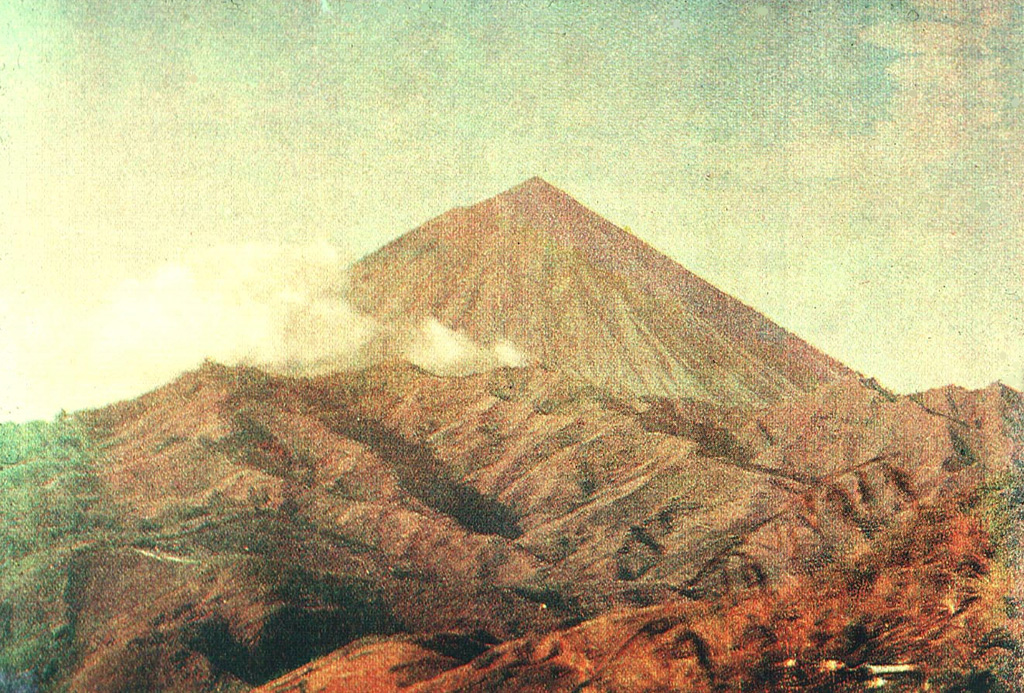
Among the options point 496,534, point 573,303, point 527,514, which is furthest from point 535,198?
point 496,534

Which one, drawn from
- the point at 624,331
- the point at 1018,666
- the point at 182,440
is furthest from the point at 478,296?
the point at 1018,666

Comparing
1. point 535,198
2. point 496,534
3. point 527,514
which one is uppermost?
point 535,198

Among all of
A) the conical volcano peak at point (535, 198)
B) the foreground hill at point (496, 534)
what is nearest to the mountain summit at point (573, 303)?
the conical volcano peak at point (535, 198)

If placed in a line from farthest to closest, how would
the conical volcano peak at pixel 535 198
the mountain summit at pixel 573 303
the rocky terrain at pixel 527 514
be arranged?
the mountain summit at pixel 573 303
the conical volcano peak at pixel 535 198
the rocky terrain at pixel 527 514

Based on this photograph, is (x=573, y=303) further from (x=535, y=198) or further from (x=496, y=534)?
(x=496, y=534)

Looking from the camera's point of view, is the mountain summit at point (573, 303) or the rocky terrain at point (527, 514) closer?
the rocky terrain at point (527, 514)

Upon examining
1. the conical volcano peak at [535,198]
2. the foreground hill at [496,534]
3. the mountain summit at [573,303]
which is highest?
the conical volcano peak at [535,198]

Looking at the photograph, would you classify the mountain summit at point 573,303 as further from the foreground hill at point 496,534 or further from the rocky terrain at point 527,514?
the foreground hill at point 496,534

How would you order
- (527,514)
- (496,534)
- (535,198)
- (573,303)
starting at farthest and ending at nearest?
(573,303), (535,198), (527,514), (496,534)
